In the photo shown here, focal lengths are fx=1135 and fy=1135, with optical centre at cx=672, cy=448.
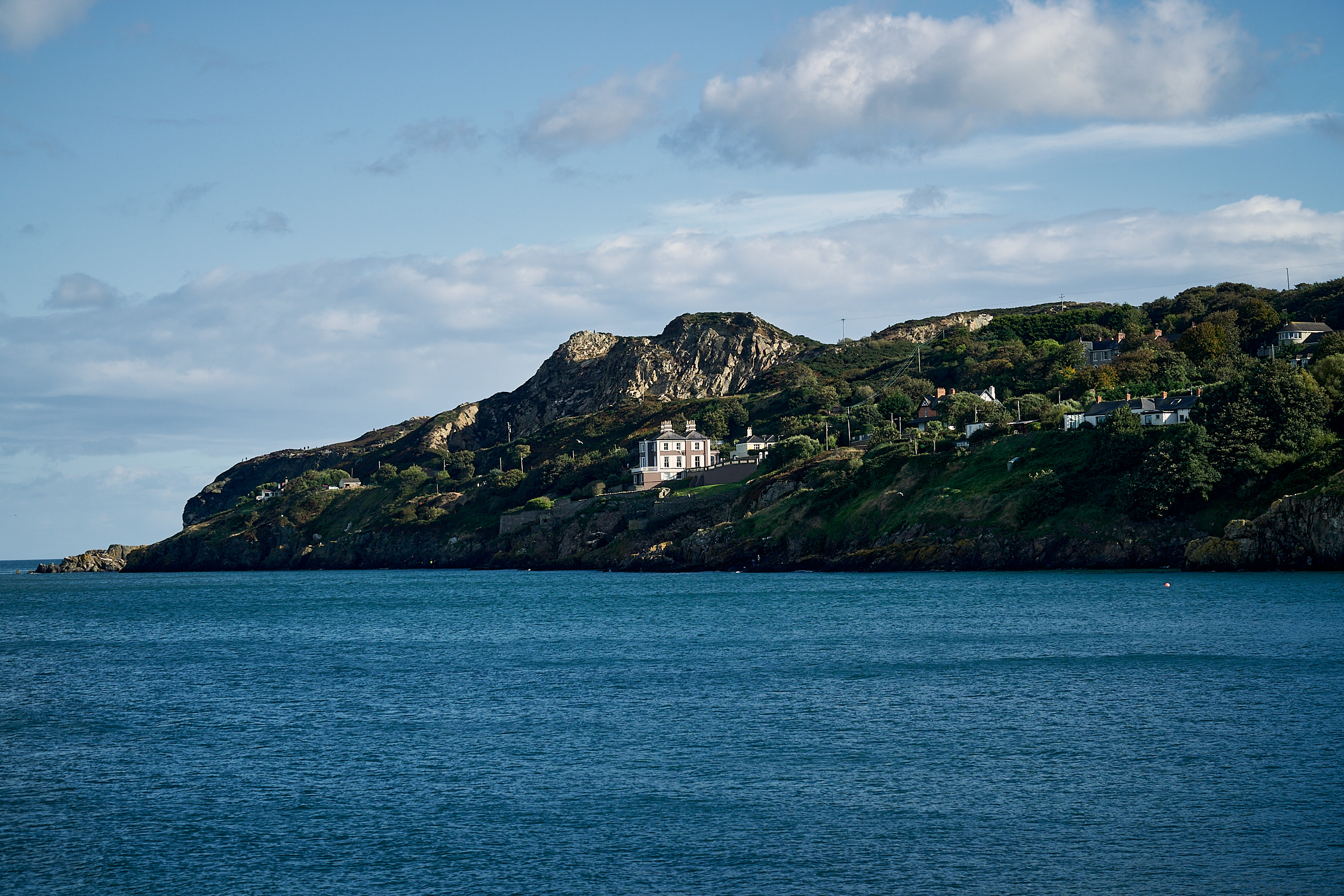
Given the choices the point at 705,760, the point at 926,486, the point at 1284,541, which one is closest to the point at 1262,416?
the point at 1284,541

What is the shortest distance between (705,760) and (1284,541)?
67591 millimetres

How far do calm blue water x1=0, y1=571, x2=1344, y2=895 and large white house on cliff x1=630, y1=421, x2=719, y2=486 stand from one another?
96547 millimetres

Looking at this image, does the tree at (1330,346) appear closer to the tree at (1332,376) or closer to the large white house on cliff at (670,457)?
the tree at (1332,376)

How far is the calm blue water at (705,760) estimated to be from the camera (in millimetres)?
20734

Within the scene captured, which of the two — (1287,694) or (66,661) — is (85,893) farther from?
(66,661)

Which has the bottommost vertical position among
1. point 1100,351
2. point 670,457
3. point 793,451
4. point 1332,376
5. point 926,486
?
point 926,486

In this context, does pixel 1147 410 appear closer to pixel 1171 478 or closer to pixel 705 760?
pixel 1171 478

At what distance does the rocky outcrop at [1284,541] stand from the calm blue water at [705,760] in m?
21.7

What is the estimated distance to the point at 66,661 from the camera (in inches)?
2167

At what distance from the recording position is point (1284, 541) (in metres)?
81.1

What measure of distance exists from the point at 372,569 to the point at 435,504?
13226mm

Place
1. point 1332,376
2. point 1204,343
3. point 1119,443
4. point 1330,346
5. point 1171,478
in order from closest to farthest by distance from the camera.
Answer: point 1171,478, point 1119,443, point 1332,376, point 1330,346, point 1204,343

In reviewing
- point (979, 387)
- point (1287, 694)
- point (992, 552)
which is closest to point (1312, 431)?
point (992, 552)

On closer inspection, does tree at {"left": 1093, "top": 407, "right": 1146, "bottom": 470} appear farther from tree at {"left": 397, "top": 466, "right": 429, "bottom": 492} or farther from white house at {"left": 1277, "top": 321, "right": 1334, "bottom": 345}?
tree at {"left": 397, "top": 466, "right": 429, "bottom": 492}
